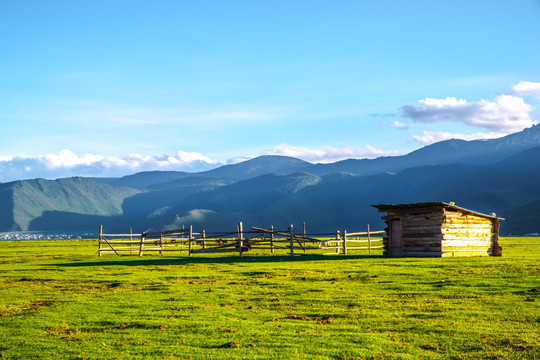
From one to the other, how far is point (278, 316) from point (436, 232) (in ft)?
80.4

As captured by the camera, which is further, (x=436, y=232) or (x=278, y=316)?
(x=436, y=232)

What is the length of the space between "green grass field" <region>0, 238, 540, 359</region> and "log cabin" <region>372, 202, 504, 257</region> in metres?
11.1

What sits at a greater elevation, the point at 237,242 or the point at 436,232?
the point at 436,232

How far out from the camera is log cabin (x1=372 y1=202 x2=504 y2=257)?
120 feet

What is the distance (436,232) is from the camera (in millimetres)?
36656

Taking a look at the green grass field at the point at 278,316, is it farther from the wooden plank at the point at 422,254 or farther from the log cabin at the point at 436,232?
the log cabin at the point at 436,232

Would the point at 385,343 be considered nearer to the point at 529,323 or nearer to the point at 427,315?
the point at 427,315

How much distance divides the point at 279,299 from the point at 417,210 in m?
22.5

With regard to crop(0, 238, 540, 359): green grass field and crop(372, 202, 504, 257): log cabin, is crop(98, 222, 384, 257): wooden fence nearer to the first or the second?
crop(372, 202, 504, 257): log cabin

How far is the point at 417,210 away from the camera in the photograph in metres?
37.9

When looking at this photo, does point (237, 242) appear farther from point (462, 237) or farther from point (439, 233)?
point (462, 237)

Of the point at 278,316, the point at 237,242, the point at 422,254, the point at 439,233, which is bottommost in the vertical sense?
the point at 422,254

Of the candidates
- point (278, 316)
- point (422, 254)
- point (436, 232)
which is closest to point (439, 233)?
point (436, 232)

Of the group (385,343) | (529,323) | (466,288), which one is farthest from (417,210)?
(385,343)
